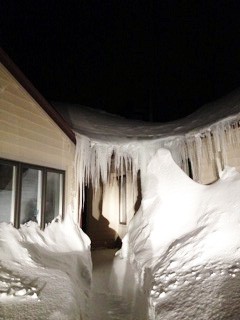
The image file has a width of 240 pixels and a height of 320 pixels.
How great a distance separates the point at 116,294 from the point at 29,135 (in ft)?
12.9

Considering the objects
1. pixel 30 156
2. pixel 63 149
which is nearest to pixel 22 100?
pixel 30 156

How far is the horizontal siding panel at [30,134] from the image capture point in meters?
5.45

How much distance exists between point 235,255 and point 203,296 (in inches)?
43.5

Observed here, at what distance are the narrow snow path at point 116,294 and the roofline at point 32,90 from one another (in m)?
3.65

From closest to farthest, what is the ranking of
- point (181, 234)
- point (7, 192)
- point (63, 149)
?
point (7, 192)
point (181, 234)
point (63, 149)

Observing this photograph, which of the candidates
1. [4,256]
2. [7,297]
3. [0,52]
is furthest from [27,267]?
[0,52]

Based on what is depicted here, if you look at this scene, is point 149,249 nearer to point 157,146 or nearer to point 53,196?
point 53,196

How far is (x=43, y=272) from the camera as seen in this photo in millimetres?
4027

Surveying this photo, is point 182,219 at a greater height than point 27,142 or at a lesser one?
lesser

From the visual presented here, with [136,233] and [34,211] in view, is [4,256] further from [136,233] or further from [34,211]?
[136,233]

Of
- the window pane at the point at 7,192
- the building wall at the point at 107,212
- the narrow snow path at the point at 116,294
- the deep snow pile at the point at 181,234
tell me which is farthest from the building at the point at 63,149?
the building wall at the point at 107,212

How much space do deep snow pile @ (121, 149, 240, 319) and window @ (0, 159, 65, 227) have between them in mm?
2392

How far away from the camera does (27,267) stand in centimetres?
403

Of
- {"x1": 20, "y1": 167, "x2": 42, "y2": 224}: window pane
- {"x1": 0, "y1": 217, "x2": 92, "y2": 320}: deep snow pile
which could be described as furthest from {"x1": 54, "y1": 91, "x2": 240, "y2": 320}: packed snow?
{"x1": 20, "y1": 167, "x2": 42, "y2": 224}: window pane
